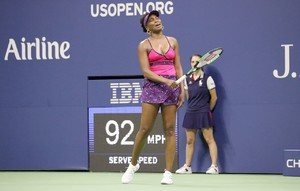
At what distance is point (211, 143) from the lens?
7.87 metres

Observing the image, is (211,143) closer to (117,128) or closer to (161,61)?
(117,128)

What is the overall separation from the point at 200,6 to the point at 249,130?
1712 mm

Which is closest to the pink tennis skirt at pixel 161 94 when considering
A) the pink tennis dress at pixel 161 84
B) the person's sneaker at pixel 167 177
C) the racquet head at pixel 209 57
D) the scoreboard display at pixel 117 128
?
the pink tennis dress at pixel 161 84

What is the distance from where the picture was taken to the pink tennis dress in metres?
5.92

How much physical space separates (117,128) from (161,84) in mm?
2507

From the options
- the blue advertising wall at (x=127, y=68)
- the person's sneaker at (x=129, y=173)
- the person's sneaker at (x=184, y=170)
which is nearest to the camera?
the person's sneaker at (x=129, y=173)

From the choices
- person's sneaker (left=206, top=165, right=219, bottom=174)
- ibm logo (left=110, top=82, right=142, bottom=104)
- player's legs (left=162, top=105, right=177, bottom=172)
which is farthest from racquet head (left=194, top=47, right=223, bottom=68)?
ibm logo (left=110, top=82, right=142, bottom=104)

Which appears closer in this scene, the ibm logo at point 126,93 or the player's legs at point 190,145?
the player's legs at point 190,145

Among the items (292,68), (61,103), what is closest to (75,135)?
(61,103)

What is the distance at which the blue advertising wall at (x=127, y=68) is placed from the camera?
779 cm

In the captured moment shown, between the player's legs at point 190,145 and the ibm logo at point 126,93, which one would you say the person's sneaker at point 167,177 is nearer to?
the player's legs at point 190,145

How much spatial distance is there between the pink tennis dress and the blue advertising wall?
2.14 meters

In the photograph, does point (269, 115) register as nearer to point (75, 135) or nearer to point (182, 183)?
point (182, 183)

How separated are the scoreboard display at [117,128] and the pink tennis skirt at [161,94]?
229cm
